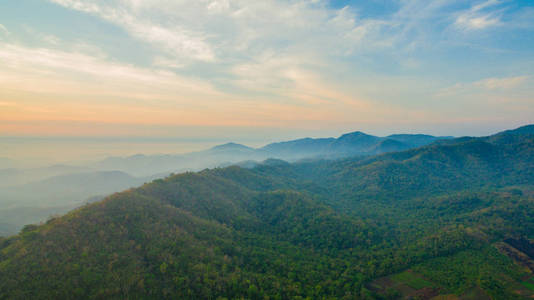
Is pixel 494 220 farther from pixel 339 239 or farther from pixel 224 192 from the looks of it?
pixel 224 192

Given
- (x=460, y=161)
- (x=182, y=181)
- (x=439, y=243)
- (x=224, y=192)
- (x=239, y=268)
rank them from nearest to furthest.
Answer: (x=239, y=268), (x=439, y=243), (x=182, y=181), (x=224, y=192), (x=460, y=161)

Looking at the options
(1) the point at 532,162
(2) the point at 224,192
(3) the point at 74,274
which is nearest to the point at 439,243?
(2) the point at 224,192

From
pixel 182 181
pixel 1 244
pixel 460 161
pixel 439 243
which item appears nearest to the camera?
pixel 1 244

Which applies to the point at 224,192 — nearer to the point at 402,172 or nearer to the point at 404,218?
the point at 404,218

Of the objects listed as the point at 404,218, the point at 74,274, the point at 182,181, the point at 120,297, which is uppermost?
the point at 182,181

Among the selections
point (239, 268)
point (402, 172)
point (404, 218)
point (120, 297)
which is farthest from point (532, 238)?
point (120, 297)

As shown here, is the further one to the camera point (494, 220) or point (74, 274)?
point (494, 220)

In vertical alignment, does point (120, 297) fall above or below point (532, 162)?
below
